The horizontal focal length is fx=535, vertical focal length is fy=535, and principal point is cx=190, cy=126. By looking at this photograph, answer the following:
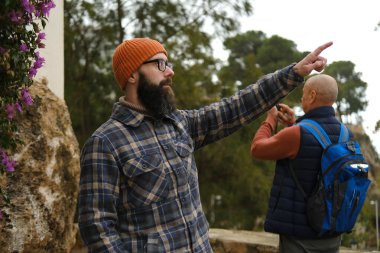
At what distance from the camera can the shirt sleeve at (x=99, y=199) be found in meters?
1.74

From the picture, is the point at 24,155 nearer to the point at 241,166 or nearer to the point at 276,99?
the point at 276,99

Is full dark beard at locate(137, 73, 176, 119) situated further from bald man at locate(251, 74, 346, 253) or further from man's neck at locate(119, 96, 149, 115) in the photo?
bald man at locate(251, 74, 346, 253)

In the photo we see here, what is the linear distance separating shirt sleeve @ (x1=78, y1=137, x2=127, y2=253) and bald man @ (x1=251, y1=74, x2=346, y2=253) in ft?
3.74

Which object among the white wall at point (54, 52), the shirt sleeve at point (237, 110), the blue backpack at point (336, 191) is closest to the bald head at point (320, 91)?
the blue backpack at point (336, 191)

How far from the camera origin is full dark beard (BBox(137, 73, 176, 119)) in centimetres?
195

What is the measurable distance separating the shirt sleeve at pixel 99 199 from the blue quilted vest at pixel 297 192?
3.76ft

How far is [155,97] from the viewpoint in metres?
1.95

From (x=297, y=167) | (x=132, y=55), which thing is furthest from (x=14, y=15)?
(x=297, y=167)

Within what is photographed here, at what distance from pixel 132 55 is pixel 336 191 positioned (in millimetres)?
1256

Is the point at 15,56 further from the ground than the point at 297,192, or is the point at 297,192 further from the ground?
the point at 15,56

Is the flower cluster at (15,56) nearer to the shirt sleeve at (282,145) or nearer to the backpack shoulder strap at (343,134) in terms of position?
the shirt sleeve at (282,145)

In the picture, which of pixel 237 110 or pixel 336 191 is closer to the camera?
pixel 237 110

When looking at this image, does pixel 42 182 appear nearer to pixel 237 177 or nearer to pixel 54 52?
pixel 54 52

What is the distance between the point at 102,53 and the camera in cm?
1037
